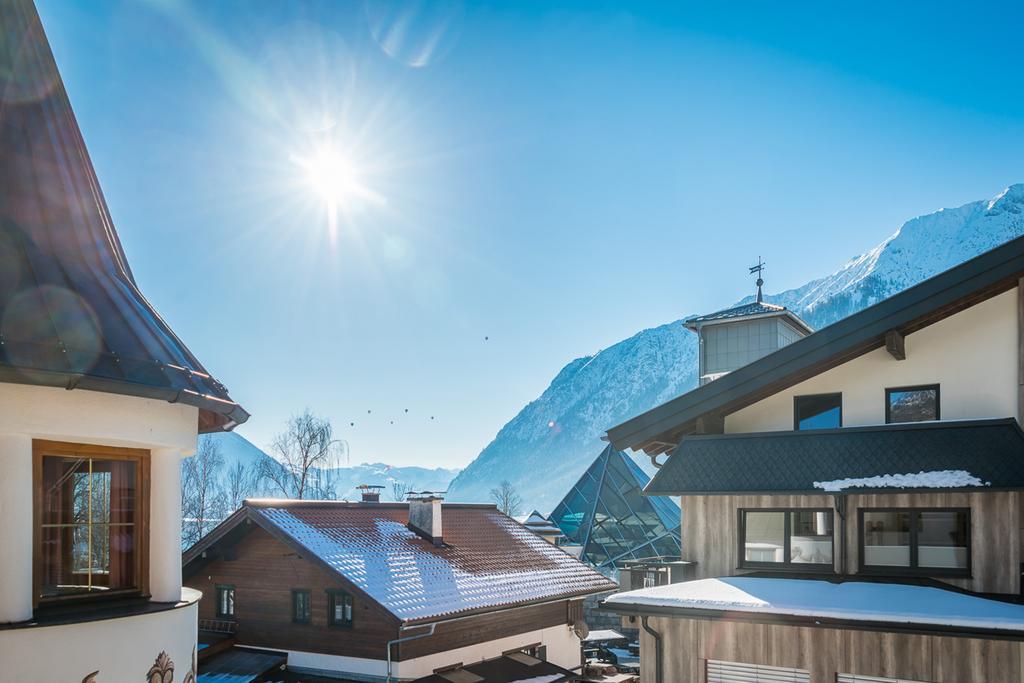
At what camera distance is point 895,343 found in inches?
420

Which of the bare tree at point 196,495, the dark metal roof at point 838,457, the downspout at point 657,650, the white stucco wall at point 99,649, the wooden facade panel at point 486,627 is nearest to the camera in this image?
the white stucco wall at point 99,649

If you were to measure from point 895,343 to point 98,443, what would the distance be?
9.71 m

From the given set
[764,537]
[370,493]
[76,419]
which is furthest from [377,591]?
[76,419]

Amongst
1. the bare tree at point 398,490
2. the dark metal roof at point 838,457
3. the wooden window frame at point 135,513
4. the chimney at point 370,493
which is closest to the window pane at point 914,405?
the dark metal roof at point 838,457

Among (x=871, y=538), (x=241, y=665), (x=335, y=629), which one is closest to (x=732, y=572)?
(x=871, y=538)

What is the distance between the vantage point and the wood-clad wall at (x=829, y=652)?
28.6ft

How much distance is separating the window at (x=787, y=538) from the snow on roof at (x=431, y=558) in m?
7.20

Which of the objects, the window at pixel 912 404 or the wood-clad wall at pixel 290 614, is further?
the wood-clad wall at pixel 290 614

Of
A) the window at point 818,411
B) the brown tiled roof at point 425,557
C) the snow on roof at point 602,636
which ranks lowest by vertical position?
the snow on roof at point 602,636

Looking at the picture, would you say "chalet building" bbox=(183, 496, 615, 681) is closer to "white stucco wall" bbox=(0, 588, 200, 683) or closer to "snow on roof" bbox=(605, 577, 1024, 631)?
"snow on roof" bbox=(605, 577, 1024, 631)

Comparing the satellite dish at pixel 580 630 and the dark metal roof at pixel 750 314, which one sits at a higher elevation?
the dark metal roof at pixel 750 314

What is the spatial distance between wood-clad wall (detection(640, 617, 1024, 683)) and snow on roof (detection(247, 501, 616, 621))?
6.48 meters

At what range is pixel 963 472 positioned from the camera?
9.55m

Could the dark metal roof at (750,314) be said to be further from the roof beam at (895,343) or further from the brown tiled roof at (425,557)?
the brown tiled roof at (425,557)
